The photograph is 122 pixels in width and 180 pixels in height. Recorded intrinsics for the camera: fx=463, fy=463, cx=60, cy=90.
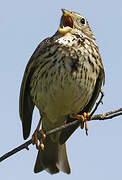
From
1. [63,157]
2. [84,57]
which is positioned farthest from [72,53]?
[63,157]

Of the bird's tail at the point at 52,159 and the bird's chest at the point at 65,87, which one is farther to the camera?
the bird's tail at the point at 52,159

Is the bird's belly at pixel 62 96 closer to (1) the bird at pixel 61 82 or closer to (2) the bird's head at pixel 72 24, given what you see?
(1) the bird at pixel 61 82

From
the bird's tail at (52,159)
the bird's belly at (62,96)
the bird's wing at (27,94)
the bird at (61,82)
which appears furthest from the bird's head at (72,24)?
the bird's tail at (52,159)

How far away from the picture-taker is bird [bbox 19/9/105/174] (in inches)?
223

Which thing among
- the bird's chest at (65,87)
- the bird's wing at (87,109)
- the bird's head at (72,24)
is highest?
the bird's head at (72,24)

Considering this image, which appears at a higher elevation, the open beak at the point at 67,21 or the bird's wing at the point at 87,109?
the open beak at the point at 67,21

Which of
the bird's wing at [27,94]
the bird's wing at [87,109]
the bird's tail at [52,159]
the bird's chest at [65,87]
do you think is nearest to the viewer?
the bird's chest at [65,87]

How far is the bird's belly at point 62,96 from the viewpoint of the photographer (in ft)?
18.5

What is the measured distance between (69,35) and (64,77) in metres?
0.72

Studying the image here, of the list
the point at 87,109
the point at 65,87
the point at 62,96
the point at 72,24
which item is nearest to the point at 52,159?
the point at 87,109

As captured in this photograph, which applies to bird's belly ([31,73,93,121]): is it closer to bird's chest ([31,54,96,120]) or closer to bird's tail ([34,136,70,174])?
bird's chest ([31,54,96,120])

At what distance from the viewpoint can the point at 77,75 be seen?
5.63 meters

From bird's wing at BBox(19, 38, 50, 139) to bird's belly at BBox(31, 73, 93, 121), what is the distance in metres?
0.31

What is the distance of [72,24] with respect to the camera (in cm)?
623
